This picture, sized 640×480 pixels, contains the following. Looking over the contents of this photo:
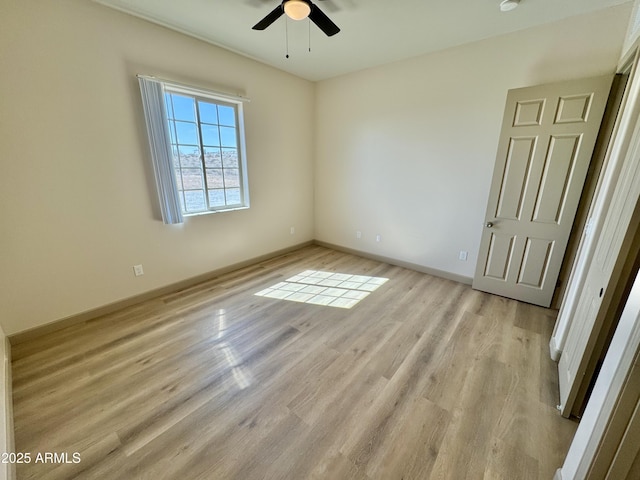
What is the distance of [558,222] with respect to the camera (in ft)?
8.38

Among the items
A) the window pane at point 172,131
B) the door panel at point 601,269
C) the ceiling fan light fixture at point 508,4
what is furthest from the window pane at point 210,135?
the door panel at point 601,269

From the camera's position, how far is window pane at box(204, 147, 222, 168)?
3.12 meters

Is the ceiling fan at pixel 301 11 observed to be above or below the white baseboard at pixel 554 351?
above

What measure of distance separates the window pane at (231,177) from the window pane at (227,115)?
580 millimetres

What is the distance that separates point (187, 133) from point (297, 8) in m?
1.83

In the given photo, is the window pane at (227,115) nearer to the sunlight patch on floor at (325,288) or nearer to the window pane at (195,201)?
the window pane at (195,201)

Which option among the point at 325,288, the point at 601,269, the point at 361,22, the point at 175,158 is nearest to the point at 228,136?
→ the point at 175,158

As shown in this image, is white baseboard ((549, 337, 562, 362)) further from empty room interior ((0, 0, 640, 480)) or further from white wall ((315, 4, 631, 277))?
white wall ((315, 4, 631, 277))

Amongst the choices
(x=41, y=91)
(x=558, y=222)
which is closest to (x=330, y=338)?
(x=558, y=222)

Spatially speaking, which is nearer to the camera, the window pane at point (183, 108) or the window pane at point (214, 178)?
the window pane at point (183, 108)

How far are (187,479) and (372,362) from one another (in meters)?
1.33

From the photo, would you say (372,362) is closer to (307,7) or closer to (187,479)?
(187,479)

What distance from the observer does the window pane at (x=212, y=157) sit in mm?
3123

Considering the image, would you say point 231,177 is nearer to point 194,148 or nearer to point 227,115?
point 194,148
